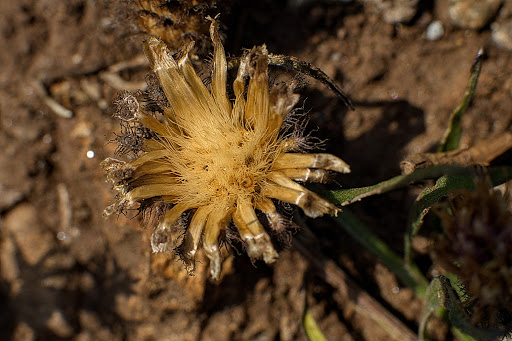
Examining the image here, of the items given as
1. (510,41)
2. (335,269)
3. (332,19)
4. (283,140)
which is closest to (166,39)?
(283,140)

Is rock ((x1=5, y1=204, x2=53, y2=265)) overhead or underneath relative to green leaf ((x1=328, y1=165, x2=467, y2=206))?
underneath

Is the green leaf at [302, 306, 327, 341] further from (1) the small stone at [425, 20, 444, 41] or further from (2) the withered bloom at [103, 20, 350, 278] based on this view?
(1) the small stone at [425, 20, 444, 41]

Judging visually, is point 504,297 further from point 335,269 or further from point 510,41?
point 510,41

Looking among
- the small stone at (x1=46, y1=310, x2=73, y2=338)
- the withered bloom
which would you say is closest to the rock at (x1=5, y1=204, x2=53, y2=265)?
the small stone at (x1=46, y1=310, x2=73, y2=338)

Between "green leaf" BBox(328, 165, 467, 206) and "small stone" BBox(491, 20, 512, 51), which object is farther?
→ "small stone" BBox(491, 20, 512, 51)

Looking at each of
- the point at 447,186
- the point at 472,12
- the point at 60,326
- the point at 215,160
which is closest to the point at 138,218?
the point at 215,160

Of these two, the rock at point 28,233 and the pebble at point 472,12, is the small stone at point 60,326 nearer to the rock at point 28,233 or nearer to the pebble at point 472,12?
the rock at point 28,233
